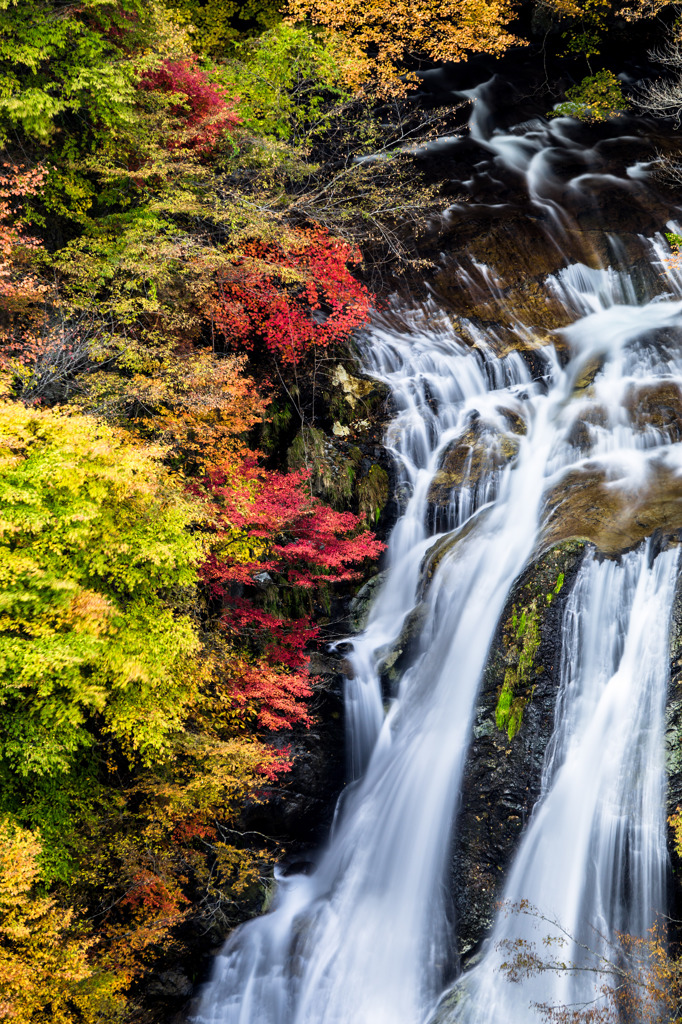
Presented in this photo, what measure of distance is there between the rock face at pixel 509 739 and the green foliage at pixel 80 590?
4.20 metres

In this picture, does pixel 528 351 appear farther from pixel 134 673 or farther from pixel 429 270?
pixel 134 673

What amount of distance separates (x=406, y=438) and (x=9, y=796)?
930cm

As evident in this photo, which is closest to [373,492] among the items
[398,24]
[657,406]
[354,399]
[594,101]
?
[354,399]

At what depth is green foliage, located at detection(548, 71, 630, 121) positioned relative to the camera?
21.2 m

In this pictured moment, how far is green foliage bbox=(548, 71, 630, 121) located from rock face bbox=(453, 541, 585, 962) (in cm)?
1893

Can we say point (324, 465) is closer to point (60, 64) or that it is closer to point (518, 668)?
point (518, 668)

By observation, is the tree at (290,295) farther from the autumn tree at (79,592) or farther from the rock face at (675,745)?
the rock face at (675,745)

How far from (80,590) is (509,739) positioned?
574 cm

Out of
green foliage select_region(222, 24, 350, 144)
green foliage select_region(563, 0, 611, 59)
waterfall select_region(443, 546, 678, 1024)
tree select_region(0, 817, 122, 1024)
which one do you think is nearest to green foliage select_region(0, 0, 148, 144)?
green foliage select_region(222, 24, 350, 144)

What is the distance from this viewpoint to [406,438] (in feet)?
43.7

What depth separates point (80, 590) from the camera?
6320 mm

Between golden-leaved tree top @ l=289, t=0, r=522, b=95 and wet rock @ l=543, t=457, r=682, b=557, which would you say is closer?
wet rock @ l=543, t=457, r=682, b=557

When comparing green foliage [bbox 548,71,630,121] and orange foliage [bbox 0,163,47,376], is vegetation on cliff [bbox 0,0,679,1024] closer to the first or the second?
orange foliage [bbox 0,163,47,376]

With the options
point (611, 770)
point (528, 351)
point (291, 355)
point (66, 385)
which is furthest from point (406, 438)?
point (611, 770)
